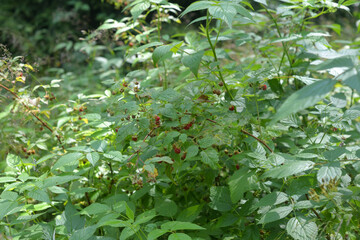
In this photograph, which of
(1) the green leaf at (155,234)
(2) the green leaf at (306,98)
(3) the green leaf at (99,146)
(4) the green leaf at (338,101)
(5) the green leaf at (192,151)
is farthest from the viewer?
(4) the green leaf at (338,101)

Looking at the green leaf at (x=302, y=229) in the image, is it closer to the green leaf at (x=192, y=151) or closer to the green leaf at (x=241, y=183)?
the green leaf at (x=241, y=183)

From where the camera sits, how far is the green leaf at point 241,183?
1.20 meters

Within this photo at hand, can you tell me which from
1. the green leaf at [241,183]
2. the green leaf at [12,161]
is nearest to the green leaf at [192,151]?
the green leaf at [241,183]

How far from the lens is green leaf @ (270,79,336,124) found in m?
0.76

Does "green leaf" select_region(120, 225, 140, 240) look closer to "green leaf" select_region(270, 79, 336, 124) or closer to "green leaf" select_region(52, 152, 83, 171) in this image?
"green leaf" select_region(52, 152, 83, 171)

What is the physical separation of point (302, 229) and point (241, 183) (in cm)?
24

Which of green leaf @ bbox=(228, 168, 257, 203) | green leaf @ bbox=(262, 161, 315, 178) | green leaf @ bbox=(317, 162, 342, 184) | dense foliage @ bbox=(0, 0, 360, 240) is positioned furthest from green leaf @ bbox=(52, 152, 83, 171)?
green leaf @ bbox=(317, 162, 342, 184)

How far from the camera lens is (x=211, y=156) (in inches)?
46.3

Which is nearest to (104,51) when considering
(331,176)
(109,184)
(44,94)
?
(44,94)

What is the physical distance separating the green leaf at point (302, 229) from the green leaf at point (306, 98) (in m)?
0.42

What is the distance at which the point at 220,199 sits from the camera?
1324 millimetres

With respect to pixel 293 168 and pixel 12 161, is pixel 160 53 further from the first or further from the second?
pixel 12 161

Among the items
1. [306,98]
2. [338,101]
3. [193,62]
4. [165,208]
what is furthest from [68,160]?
→ [338,101]

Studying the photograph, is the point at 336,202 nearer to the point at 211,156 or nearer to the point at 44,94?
the point at 211,156
